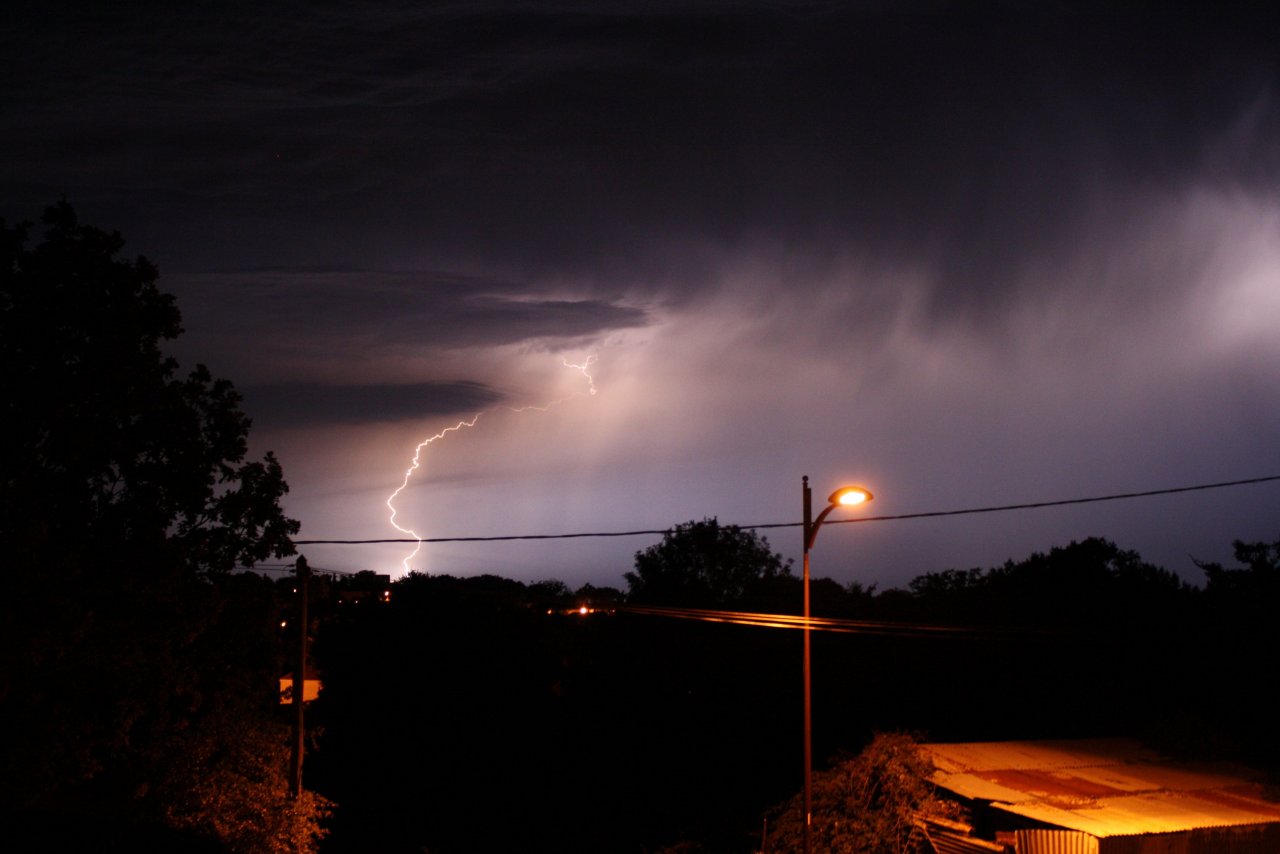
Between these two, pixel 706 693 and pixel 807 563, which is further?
pixel 706 693

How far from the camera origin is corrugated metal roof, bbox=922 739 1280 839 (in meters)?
15.5

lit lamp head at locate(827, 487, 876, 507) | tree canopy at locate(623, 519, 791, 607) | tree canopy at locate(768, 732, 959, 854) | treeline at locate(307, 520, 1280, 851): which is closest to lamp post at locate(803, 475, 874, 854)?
lit lamp head at locate(827, 487, 876, 507)

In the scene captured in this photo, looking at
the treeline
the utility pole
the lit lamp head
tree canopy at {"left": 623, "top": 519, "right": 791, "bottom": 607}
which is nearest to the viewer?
the lit lamp head

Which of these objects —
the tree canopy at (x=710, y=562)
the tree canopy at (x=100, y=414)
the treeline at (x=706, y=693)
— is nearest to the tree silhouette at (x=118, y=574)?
the tree canopy at (x=100, y=414)

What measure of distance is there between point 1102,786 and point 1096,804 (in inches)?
56.7

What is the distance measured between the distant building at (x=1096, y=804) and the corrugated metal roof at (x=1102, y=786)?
A: 2cm

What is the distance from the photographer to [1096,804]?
16281mm

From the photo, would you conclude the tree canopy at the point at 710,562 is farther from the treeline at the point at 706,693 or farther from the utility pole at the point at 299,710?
the utility pole at the point at 299,710

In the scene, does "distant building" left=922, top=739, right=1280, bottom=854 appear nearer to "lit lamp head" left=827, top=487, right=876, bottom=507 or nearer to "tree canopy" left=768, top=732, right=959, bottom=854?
"tree canopy" left=768, top=732, right=959, bottom=854

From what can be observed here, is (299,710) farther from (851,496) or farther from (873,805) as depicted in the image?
(851,496)

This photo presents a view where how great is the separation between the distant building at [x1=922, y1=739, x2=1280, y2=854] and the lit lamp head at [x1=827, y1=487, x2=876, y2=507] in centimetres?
564

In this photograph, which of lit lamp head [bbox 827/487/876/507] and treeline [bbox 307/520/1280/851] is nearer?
lit lamp head [bbox 827/487/876/507]

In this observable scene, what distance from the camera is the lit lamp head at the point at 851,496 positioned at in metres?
14.5

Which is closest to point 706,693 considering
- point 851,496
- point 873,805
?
point 873,805
